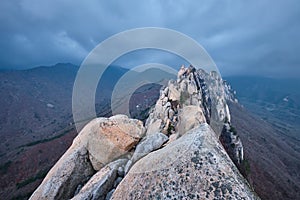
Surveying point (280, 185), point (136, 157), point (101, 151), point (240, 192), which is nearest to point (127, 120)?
point (101, 151)

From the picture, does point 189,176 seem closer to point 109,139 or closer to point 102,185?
point 102,185

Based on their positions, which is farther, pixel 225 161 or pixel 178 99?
pixel 178 99

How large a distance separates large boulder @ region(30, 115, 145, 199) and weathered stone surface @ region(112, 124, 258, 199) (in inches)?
248

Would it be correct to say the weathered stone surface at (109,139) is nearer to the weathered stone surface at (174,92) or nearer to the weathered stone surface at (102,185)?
the weathered stone surface at (102,185)

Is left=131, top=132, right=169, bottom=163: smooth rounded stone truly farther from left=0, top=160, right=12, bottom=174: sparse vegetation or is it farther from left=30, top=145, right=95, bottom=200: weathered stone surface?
left=0, top=160, right=12, bottom=174: sparse vegetation

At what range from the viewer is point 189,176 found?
7504 millimetres

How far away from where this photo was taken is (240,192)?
23.1 ft

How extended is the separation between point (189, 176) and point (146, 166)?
2.02 metres

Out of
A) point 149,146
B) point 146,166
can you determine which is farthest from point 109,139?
point 146,166

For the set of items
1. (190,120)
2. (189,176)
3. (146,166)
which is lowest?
(146,166)

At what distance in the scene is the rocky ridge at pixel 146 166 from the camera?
7.32m

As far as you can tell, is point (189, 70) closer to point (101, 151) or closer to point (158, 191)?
point (101, 151)

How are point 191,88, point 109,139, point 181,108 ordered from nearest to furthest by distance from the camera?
point 109,139 → point 181,108 → point 191,88

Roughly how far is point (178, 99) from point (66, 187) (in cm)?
2642
